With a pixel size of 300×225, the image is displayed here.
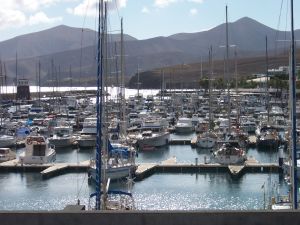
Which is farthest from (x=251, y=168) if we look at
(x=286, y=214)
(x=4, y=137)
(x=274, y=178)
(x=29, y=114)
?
(x=29, y=114)

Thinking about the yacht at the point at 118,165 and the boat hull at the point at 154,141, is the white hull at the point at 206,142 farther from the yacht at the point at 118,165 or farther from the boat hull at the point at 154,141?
the yacht at the point at 118,165

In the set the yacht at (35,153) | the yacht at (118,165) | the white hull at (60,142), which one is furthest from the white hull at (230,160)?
the white hull at (60,142)

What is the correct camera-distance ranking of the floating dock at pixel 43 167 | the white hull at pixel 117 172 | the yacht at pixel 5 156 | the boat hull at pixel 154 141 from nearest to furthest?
the white hull at pixel 117 172 < the floating dock at pixel 43 167 < the yacht at pixel 5 156 < the boat hull at pixel 154 141

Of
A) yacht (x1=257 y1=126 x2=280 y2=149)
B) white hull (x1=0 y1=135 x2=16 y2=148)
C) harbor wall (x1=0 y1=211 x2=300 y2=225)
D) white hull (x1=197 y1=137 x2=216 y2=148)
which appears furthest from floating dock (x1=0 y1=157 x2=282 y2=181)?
harbor wall (x1=0 y1=211 x2=300 y2=225)

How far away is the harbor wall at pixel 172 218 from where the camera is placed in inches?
367

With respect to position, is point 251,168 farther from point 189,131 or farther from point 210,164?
point 189,131

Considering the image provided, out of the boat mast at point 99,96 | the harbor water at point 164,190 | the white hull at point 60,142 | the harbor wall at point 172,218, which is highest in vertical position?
the boat mast at point 99,96

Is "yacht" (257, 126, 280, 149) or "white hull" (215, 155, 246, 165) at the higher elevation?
"yacht" (257, 126, 280, 149)

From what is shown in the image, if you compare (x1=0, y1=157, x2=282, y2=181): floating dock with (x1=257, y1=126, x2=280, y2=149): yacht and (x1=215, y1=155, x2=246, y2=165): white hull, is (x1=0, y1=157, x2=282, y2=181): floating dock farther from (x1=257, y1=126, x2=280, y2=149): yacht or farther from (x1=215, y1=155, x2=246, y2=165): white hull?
(x1=257, y1=126, x2=280, y2=149): yacht

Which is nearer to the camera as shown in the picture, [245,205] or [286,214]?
[286,214]

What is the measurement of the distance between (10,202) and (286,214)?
21897 mm

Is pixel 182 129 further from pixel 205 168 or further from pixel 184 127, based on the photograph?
pixel 205 168

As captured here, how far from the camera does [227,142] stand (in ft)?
128

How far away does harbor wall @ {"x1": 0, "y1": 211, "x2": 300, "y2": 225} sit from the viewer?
9.31 meters
